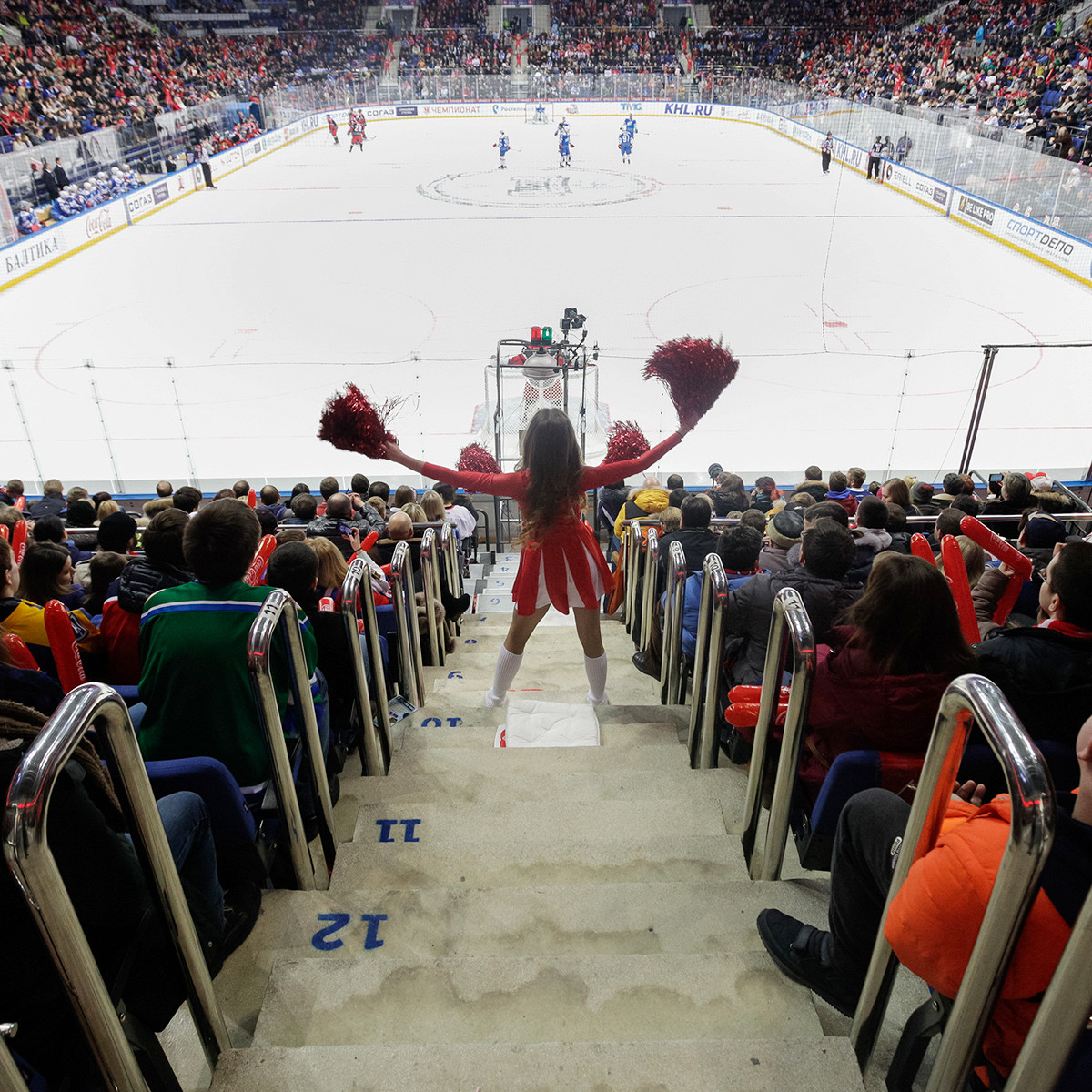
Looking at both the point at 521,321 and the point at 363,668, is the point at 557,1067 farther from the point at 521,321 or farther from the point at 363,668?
the point at 521,321

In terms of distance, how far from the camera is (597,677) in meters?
3.27

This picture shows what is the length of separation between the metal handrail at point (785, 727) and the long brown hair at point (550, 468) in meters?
1.09

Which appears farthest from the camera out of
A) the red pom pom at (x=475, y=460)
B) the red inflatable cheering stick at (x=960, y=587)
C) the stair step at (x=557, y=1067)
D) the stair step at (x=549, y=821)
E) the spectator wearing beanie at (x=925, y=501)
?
the spectator wearing beanie at (x=925, y=501)

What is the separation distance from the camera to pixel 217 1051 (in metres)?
1.45

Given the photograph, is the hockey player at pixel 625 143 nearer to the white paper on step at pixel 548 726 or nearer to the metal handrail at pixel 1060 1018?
the white paper on step at pixel 548 726

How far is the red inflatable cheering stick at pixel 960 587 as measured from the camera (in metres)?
2.67

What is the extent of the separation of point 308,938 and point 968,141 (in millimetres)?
19463

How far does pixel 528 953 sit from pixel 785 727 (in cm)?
74

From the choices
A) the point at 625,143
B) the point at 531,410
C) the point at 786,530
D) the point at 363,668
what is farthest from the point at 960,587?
the point at 625,143

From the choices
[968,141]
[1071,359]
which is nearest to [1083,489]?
[1071,359]

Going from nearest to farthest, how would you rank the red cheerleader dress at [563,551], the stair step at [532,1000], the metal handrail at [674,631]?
the stair step at [532,1000]
the red cheerleader dress at [563,551]
the metal handrail at [674,631]

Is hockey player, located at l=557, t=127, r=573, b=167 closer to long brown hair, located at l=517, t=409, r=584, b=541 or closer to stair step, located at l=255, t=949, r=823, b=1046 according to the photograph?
long brown hair, located at l=517, t=409, r=584, b=541

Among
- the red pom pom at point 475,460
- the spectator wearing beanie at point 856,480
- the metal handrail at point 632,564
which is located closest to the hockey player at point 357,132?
the red pom pom at point 475,460

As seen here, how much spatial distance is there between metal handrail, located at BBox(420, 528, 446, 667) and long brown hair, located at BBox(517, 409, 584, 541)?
995mm
